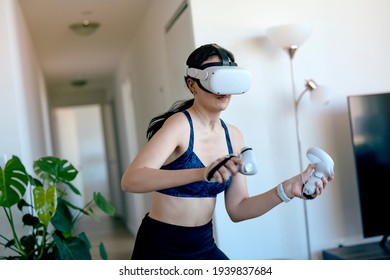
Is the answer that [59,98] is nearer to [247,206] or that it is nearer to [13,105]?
[13,105]

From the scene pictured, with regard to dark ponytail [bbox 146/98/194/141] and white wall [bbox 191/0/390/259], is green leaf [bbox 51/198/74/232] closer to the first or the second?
white wall [bbox 191/0/390/259]

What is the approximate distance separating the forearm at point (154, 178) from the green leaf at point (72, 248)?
0.97m

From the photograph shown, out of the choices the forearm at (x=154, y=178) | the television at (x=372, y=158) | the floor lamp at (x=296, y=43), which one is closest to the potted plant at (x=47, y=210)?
the forearm at (x=154, y=178)

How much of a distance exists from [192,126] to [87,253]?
1.02 meters

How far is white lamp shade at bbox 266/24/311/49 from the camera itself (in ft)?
8.20

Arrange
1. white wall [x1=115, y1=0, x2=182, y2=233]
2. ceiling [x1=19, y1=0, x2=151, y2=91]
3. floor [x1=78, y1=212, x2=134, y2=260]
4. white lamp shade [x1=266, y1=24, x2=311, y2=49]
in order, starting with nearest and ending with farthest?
white lamp shade [x1=266, y1=24, x2=311, y2=49], white wall [x1=115, y1=0, x2=182, y2=233], floor [x1=78, y1=212, x2=134, y2=260], ceiling [x1=19, y1=0, x2=151, y2=91]

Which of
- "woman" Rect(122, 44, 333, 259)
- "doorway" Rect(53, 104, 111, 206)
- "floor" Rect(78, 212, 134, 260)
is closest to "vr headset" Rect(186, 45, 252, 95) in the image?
"woman" Rect(122, 44, 333, 259)

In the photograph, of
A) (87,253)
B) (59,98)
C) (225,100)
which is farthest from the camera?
(59,98)

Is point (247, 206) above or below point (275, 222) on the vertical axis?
above

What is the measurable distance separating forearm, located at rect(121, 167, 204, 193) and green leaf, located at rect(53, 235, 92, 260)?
0.97 meters

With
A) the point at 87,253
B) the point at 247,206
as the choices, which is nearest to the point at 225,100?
the point at 247,206

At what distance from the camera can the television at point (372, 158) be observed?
8.52ft

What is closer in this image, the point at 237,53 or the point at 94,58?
the point at 237,53

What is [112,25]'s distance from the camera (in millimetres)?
3758
